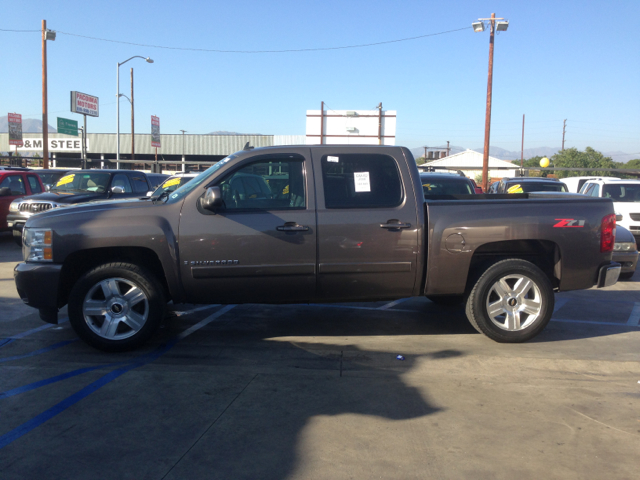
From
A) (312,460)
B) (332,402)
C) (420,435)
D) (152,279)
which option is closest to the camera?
(312,460)

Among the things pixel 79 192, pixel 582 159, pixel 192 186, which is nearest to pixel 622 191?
pixel 192 186

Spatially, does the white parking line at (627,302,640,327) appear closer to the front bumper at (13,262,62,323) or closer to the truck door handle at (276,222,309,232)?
the truck door handle at (276,222,309,232)

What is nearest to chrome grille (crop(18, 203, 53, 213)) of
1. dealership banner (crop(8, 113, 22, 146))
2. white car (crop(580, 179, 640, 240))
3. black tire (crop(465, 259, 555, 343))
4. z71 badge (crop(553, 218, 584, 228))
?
black tire (crop(465, 259, 555, 343))

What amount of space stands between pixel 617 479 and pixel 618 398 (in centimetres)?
135

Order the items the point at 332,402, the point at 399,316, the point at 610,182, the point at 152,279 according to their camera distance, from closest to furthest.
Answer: the point at 332,402
the point at 152,279
the point at 399,316
the point at 610,182

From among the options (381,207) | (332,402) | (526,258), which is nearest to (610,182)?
(526,258)

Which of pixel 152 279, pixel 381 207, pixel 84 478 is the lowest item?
pixel 84 478

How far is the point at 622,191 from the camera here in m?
13.4

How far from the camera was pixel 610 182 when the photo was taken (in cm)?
1348

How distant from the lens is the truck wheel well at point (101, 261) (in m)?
5.22

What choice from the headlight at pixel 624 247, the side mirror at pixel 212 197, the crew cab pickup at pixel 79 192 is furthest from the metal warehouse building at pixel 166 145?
the side mirror at pixel 212 197

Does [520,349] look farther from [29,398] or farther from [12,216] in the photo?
[12,216]

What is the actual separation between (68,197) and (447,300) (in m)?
8.34

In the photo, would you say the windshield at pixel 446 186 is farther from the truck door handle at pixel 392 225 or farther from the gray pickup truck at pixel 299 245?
the truck door handle at pixel 392 225
